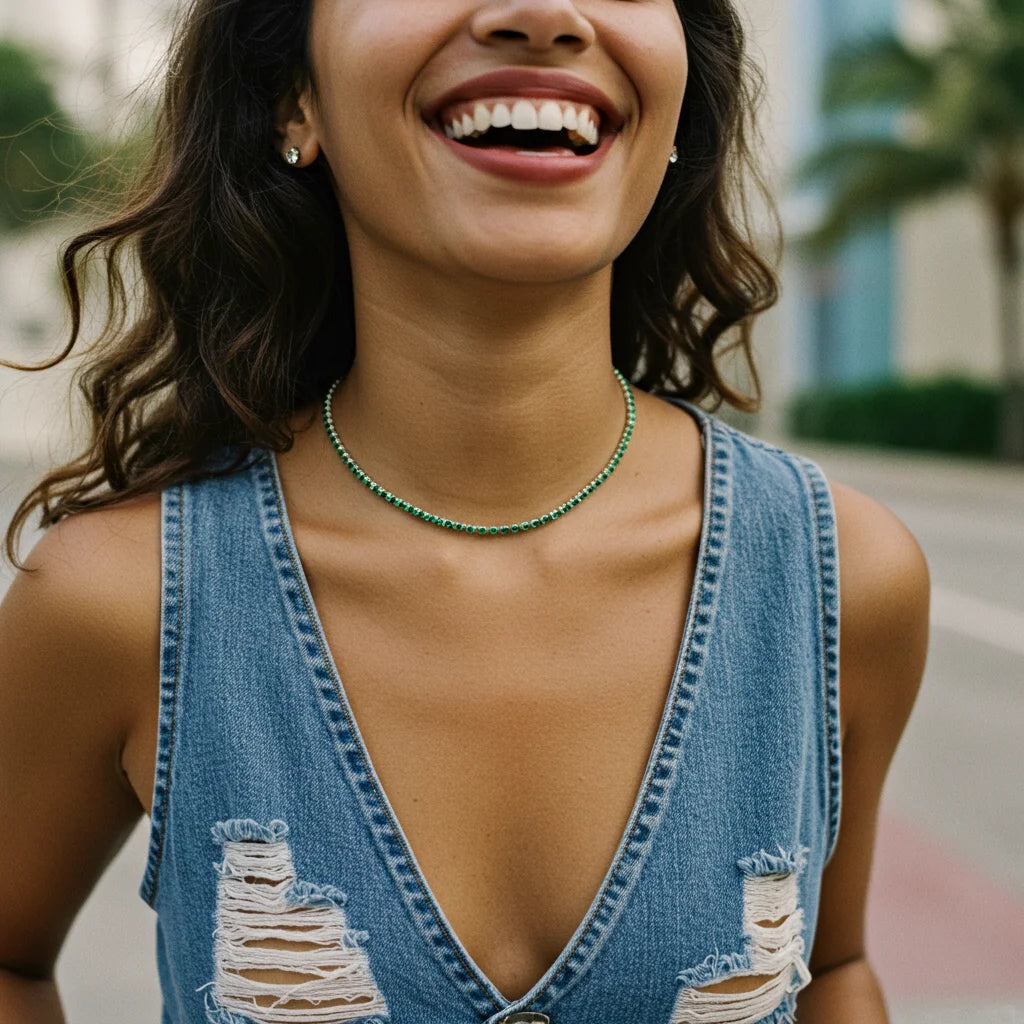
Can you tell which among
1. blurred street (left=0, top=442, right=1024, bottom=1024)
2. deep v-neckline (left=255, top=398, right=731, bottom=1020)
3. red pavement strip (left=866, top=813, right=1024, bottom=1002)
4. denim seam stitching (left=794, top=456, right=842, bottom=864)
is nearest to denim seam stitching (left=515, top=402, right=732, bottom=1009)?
deep v-neckline (left=255, top=398, right=731, bottom=1020)

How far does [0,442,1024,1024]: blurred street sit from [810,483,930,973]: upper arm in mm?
738

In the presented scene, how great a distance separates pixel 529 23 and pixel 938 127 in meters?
17.7

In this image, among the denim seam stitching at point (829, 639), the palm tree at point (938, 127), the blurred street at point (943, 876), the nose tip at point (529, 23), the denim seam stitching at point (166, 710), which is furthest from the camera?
the palm tree at point (938, 127)

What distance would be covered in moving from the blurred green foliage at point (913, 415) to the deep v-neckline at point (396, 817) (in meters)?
20.6

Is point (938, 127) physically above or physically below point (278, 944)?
above

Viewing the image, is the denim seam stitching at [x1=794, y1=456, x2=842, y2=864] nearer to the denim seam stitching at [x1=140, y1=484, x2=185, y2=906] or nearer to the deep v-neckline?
the deep v-neckline

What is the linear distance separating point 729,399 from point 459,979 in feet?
2.83

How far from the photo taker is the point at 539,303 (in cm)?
162

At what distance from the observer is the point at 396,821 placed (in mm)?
1578

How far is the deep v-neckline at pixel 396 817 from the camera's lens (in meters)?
1.55

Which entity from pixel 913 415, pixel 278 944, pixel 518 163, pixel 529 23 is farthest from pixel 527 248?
pixel 913 415

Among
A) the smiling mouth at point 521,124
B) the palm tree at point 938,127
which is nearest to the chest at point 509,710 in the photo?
the smiling mouth at point 521,124

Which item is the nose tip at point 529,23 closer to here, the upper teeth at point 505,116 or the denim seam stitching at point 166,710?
the upper teeth at point 505,116

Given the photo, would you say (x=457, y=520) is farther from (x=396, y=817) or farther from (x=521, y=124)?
(x=521, y=124)
